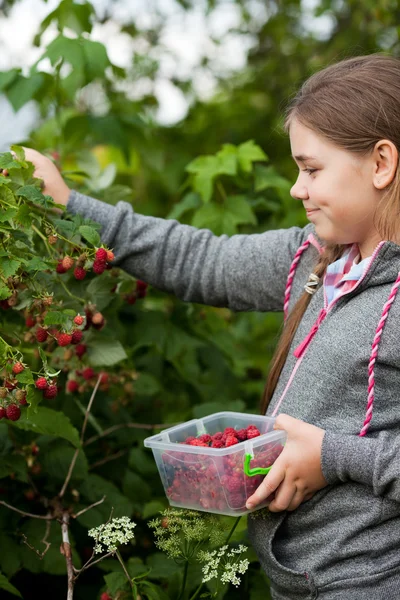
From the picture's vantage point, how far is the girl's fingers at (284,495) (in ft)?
4.86

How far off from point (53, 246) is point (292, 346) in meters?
0.54

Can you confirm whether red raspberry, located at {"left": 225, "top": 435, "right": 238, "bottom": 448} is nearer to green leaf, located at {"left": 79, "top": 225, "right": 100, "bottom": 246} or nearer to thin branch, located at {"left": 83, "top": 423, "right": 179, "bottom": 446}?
green leaf, located at {"left": 79, "top": 225, "right": 100, "bottom": 246}

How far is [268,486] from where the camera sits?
1466 mm

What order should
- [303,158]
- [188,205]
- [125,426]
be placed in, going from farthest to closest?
[188,205] < [125,426] < [303,158]

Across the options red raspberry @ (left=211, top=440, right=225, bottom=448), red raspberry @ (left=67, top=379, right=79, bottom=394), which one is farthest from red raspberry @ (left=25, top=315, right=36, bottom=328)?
red raspberry @ (left=211, top=440, right=225, bottom=448)

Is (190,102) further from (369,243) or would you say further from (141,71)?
(369,243)

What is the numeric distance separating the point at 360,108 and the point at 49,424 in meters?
0.92

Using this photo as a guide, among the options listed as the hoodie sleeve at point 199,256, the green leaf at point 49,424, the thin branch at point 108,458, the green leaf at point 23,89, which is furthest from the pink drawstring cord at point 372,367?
the green leaf at point 23,89

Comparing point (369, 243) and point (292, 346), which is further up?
point (369, 243)

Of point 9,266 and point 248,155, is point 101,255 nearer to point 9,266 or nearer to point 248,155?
point 9,266

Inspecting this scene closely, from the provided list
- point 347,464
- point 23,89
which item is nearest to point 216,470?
point 347,464

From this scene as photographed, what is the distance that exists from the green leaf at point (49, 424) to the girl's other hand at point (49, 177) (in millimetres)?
469

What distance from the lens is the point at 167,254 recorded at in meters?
1.91

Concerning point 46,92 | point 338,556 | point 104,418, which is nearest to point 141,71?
point 46,92
